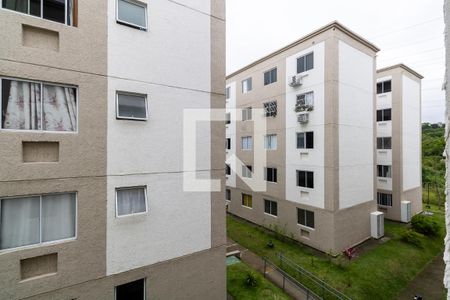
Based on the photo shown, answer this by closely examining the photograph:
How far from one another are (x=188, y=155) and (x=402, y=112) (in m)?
20.7

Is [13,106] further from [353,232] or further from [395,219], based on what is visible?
[395,219]

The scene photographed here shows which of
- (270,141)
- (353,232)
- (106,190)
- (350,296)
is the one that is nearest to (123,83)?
(106,190)

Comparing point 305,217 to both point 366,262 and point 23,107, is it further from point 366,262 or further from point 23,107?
point 23,107

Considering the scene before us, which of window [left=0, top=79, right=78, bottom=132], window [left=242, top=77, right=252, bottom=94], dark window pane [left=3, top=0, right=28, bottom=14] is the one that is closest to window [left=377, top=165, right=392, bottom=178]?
window [left=242, top=77, right=252, bottom=94]

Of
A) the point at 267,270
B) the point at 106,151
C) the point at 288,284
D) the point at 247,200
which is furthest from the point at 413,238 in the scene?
the point at 106,151

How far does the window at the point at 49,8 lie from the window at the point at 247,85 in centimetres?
1545

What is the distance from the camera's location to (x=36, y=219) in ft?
16.0

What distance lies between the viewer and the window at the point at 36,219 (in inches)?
183

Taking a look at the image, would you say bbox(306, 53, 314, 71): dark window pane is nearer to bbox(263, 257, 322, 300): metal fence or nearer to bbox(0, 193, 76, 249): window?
bbox(263, 257, 322, 300): metal fence

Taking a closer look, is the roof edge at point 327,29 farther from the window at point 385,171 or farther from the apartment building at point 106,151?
the window at point 385,171

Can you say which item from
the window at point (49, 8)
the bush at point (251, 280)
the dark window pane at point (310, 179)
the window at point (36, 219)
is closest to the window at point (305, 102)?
the dark window pane at point (310, 179)

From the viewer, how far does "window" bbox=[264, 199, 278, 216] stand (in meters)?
16.7

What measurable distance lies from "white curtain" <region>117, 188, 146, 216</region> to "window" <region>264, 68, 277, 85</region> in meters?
14.0

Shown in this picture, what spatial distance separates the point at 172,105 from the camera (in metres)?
6.65
